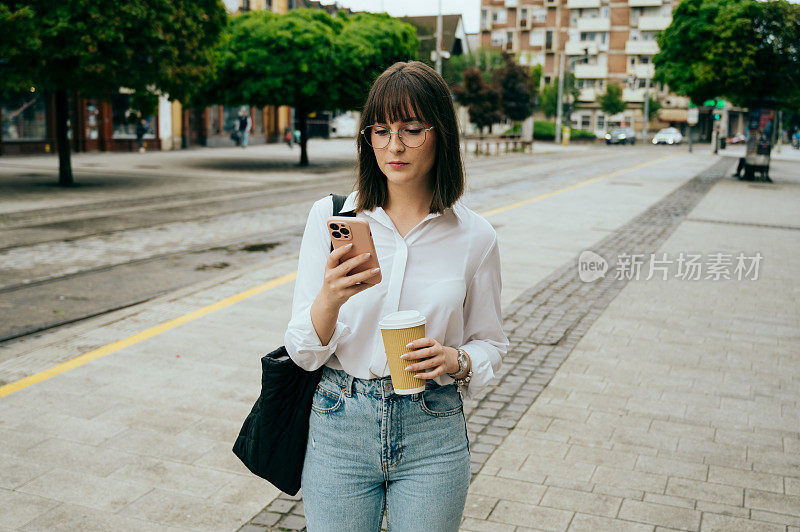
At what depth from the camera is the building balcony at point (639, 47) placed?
79.4 metres

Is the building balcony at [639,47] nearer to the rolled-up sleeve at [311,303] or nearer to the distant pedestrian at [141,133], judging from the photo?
the distant pedestrian at [141,133]

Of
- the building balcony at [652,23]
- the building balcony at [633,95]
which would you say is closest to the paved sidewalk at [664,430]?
the building balcony at [633,95]

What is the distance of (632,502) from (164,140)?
35.8 m

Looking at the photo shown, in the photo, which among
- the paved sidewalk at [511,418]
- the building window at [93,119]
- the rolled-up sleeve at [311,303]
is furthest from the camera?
the building window at [93,119]

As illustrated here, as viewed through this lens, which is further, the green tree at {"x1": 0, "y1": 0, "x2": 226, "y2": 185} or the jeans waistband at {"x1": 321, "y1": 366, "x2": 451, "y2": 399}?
the green tree at {"x1": 0, "y1": 0, "x2": 226, "y2": 185}

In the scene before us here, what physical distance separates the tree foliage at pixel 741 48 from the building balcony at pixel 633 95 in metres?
59.8

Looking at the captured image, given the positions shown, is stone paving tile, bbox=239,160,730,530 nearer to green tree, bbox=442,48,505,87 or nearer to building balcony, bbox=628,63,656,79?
green tree, bbox=442,48,505,87

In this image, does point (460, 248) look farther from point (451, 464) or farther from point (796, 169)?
point (796, 169)

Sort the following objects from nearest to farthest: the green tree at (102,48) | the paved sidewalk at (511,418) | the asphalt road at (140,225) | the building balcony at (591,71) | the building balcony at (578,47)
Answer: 1. the paved sidewalk at (511,418)
2. the asphalt road at (140,225)
3. the green tree at (102,48)
4. the building balcony at (578,47)
5. the building balcony at (591,71)

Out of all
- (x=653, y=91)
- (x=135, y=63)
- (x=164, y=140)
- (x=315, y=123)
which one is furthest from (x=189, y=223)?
(x=653, y=91)

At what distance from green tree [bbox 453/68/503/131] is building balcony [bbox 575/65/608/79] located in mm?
37108

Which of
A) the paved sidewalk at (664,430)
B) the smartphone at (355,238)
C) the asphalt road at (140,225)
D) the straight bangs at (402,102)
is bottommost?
the paved sidewalk at (664,430)

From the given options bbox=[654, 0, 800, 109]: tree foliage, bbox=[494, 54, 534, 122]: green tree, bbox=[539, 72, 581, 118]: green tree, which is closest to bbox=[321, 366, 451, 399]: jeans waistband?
bbox=[654, 0, 800, 109]: tree foliage

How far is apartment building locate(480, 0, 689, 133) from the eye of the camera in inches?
3174
